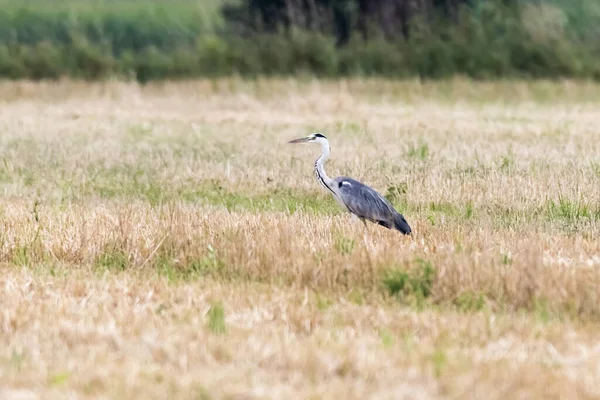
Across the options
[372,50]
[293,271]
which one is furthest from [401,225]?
[372,50]

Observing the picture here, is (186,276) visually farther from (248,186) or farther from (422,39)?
(422,39)

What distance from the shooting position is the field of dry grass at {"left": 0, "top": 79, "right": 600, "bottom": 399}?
246 inches

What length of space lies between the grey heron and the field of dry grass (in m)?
0.12

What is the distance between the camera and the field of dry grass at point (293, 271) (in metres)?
6.26

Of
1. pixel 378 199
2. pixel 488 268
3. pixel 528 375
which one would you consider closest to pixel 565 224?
pixel 378 199

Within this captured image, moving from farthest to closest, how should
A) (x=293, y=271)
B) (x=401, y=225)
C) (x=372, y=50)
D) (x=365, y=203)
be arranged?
(x=372, y=50), (x=365, y=203), (x=401, y=225), (x=293, y=271)

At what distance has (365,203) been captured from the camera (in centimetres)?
1055

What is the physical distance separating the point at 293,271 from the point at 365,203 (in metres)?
1.87

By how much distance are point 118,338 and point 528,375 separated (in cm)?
211

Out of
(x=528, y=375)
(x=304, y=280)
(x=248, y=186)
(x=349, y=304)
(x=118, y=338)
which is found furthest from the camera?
(x=248, y=186)

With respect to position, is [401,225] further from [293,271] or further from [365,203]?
[293,271]

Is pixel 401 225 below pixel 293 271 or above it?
below

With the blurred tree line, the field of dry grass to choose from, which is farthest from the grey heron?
the blurred tree line

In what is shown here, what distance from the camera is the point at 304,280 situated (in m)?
8.76
